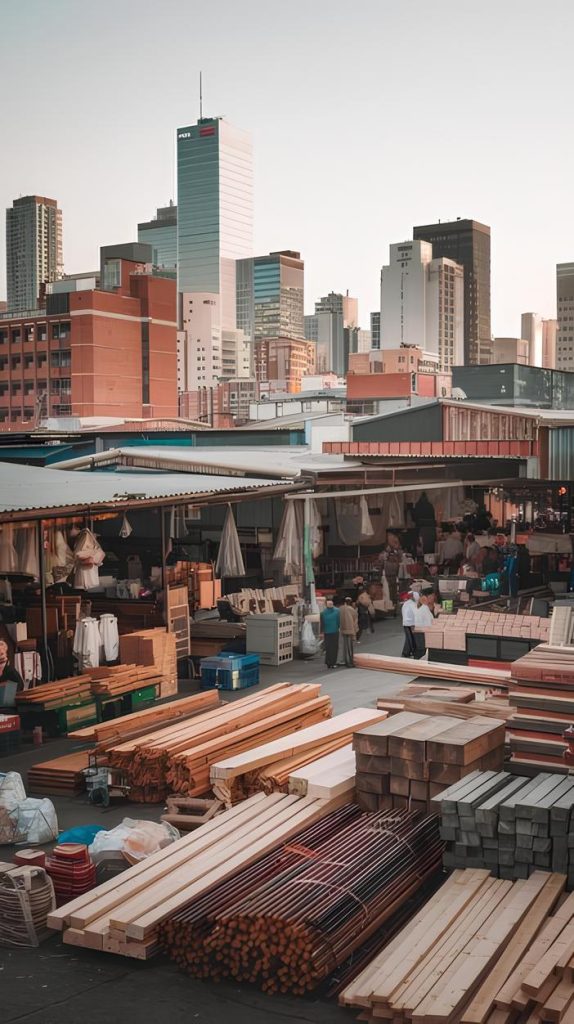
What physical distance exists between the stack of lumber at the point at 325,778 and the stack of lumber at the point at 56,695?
5036 millimetres

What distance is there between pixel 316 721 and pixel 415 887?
539 centimetres

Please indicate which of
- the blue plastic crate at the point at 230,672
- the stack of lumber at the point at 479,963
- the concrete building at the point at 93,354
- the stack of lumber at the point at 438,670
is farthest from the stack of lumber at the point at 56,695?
the concrete building at the point at 93,354

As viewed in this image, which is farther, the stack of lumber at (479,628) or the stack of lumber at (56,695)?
the stack of lumber at (479,628)

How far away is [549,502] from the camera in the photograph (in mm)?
46562

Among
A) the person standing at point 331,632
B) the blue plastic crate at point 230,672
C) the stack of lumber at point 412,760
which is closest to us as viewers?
the stack of lumber at point 412,760

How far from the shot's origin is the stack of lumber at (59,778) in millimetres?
13086

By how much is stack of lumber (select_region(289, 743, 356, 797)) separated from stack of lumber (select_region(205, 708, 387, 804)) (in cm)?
26

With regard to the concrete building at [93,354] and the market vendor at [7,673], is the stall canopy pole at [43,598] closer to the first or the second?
the market vendor at [7,673]

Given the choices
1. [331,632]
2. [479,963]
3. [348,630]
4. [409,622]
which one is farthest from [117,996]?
[409,622]

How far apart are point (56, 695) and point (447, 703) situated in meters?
5.91

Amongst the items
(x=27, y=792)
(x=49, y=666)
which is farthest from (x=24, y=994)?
(x=49, y=666)

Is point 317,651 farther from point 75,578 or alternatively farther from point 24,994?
point 24,994

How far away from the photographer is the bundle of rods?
830cm

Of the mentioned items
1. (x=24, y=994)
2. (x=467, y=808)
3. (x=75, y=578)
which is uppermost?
(x=75, y=578)
